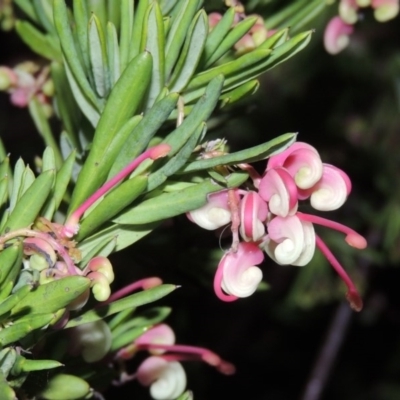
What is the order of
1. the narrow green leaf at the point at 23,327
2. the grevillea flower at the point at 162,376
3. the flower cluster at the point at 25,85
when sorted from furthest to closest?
the flower cluster at the point at 25,85 → the grevillea flower at the point at 162,376 → the narrow green leaf at the point at 23,327

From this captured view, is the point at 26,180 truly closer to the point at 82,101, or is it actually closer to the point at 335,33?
the point at 82,101

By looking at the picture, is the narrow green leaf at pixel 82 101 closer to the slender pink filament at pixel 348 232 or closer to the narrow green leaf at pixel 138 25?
the narrow green leaf at pixel 138 25

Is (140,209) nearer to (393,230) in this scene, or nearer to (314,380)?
Answer: (393,230)

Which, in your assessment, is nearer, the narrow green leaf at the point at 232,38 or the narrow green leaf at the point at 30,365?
the narrow green leaf at the point at 30,365

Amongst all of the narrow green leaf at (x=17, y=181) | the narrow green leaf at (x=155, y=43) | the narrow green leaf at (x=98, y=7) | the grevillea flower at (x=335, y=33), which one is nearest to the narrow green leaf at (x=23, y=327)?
the narrow green leaf at (x=17, y=181)

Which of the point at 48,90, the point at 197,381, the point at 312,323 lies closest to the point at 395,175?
the point at 197,381

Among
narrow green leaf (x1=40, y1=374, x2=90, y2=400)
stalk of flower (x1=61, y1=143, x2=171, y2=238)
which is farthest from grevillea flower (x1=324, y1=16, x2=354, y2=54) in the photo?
narrow green leaf (x1=40, y1=374, x2=90, y2=400)

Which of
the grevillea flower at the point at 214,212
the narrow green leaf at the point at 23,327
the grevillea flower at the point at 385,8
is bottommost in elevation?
the grevillea flower at the point at 385,8
